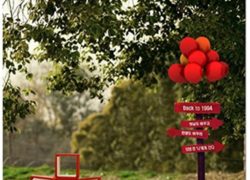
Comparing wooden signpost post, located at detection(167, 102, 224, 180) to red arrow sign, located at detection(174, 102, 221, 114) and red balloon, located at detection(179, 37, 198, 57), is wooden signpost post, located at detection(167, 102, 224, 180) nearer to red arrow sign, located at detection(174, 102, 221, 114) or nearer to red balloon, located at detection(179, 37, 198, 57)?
red arrow sign, located at detection(174, 102, 221, 114)

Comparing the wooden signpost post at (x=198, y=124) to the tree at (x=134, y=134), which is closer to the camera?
the wooden signpost post at (x=198, y=124)

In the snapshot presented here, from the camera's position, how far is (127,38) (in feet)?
13.7

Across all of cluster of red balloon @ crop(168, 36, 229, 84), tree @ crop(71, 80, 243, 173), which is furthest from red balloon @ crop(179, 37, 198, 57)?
tree @ crop(71, 80, 243, 173)

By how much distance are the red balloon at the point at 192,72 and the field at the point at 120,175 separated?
2234 mm

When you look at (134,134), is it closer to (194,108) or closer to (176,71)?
(176,71)

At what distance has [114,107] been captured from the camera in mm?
7402

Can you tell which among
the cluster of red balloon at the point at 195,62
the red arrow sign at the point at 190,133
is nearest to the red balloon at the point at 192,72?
the cluster of red balloon at the point at 195,62

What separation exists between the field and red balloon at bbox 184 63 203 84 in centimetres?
223

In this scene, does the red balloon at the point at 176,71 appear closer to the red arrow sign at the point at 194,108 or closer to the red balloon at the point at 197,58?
the red balloon at the point at 197,58

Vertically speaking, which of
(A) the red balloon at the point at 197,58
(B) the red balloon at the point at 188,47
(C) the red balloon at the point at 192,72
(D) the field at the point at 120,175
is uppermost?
(B) the red balloon at the point at 188,47

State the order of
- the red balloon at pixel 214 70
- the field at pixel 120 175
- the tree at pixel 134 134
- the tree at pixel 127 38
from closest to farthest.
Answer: the red balloon at pixel 214 70
the tree at pixel 127 38
the field at pixel 120 175
the tree at pixel 134 134

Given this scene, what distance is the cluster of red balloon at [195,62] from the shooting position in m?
3.38

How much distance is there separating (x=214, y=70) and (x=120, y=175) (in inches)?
128

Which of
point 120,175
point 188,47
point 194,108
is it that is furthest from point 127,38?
point 120,175
